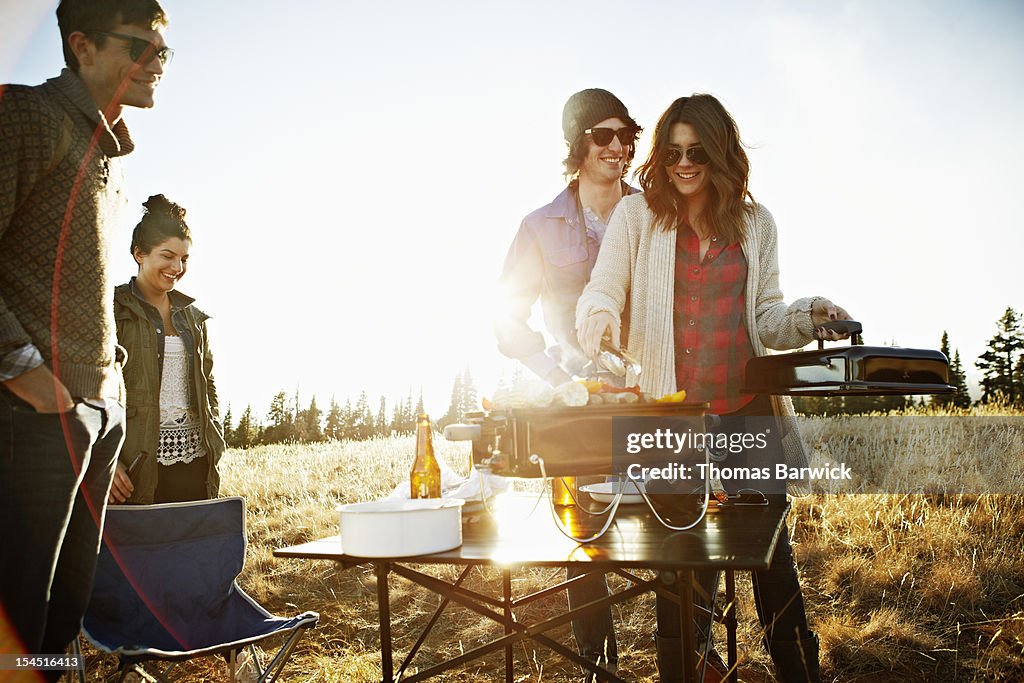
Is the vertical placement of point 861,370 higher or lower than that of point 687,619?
higher

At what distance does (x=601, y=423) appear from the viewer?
5.35 ft

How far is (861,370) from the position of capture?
1777 mm

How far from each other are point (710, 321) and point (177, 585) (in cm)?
200

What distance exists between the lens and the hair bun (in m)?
3.21

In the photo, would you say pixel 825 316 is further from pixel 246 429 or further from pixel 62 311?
pixel 246 429

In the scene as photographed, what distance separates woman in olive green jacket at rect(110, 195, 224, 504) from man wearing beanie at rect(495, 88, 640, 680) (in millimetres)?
1385

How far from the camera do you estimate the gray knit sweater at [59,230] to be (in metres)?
1.62

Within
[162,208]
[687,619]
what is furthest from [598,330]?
[162,208]

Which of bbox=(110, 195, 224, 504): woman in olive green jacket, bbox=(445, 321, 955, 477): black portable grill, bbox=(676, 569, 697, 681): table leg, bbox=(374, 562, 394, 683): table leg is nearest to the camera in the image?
bbox=(676, 569, 697, 681): table leg

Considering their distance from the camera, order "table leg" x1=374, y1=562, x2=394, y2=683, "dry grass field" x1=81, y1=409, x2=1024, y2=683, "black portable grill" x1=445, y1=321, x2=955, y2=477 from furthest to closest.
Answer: "dry grass field" x1=81, y1=409, x2=1024, y2=683 < "table leg" x1=374, y1=562, x2=394, y2=683 < "black portable grill" x1=445, y1=321, x2=955, y2=477

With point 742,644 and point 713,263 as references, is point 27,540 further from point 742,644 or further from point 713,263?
point 742,644

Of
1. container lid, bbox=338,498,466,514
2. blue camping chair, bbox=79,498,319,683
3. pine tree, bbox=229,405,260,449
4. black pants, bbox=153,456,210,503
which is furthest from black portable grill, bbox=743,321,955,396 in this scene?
pine tree, bbox=229,405,260,449

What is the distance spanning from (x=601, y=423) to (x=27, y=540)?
1.32 metres

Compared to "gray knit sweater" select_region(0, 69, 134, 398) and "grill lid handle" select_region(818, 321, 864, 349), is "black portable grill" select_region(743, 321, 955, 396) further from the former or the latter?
"gray knit sweater" select_region(0, 69, 134, 398)
